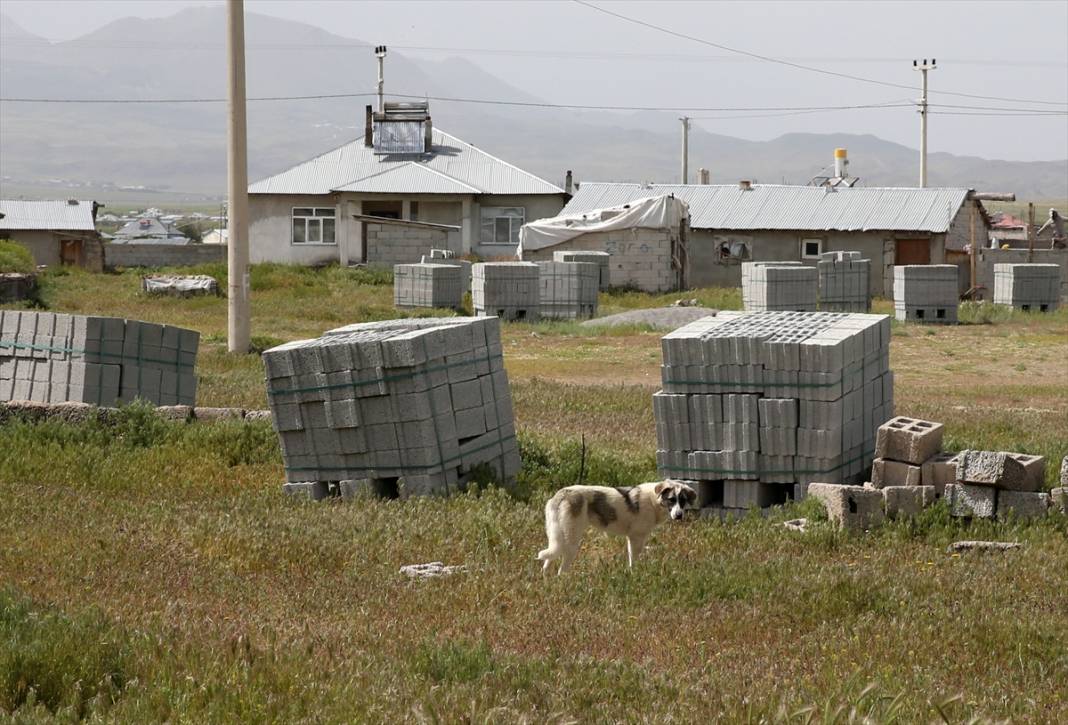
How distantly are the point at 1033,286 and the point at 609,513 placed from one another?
101 ft

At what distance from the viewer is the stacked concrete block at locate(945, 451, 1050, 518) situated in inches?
426

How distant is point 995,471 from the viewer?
10.8 meters

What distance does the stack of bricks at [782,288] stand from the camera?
106 feet

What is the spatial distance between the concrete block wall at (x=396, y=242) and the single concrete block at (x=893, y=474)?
42.5 metres

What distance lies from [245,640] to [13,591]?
1719 mm

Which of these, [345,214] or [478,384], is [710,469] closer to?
[478,384]

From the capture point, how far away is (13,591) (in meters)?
7.71

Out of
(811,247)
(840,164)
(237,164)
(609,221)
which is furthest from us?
(840,164)

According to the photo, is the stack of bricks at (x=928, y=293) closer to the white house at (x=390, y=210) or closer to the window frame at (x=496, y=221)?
the white house at (x=390, y=210)

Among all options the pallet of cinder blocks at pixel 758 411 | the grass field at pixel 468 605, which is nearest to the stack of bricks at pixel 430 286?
the grass field at pixel 468 605

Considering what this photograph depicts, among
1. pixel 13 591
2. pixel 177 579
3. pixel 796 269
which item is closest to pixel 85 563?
pixel 177 579

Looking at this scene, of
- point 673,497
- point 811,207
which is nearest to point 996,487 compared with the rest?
point 673,497

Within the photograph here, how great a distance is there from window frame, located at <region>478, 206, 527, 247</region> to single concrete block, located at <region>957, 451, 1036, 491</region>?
153ft

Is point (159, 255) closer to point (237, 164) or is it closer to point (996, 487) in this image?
point (237, 164)
